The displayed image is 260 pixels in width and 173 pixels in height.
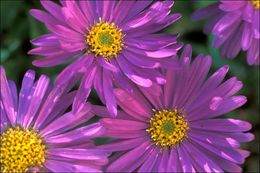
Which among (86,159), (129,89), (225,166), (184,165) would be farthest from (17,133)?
(225,166)

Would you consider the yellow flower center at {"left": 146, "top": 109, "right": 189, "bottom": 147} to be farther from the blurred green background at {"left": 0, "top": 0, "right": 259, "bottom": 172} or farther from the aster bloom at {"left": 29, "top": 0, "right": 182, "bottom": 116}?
the blurred green background at {"left": 0, "top": 0, "right": 259, "bottom": 172}

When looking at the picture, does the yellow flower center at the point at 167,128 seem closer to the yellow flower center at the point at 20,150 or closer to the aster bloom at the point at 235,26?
the aster bloom at the point at 235,26

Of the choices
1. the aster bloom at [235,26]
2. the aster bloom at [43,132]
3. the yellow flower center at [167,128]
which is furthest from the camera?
the aster bloom at [235,26]

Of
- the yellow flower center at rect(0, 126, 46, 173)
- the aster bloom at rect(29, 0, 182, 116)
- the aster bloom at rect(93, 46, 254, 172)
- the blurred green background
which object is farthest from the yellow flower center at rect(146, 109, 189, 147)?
the blurred green background

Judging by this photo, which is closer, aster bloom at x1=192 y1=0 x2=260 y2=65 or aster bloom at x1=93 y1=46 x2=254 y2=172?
aster bloom at x1=93 y1=46 x2=254 y2=172

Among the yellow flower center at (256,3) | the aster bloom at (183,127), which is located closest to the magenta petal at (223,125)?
the aster bloom at (183,127)

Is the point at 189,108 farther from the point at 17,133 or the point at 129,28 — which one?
the point at 17,133

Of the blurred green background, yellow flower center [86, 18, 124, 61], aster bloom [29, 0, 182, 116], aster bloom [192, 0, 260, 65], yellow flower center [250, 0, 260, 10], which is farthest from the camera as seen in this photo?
the blurred green background

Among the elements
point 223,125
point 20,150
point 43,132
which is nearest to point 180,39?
point 223,125
